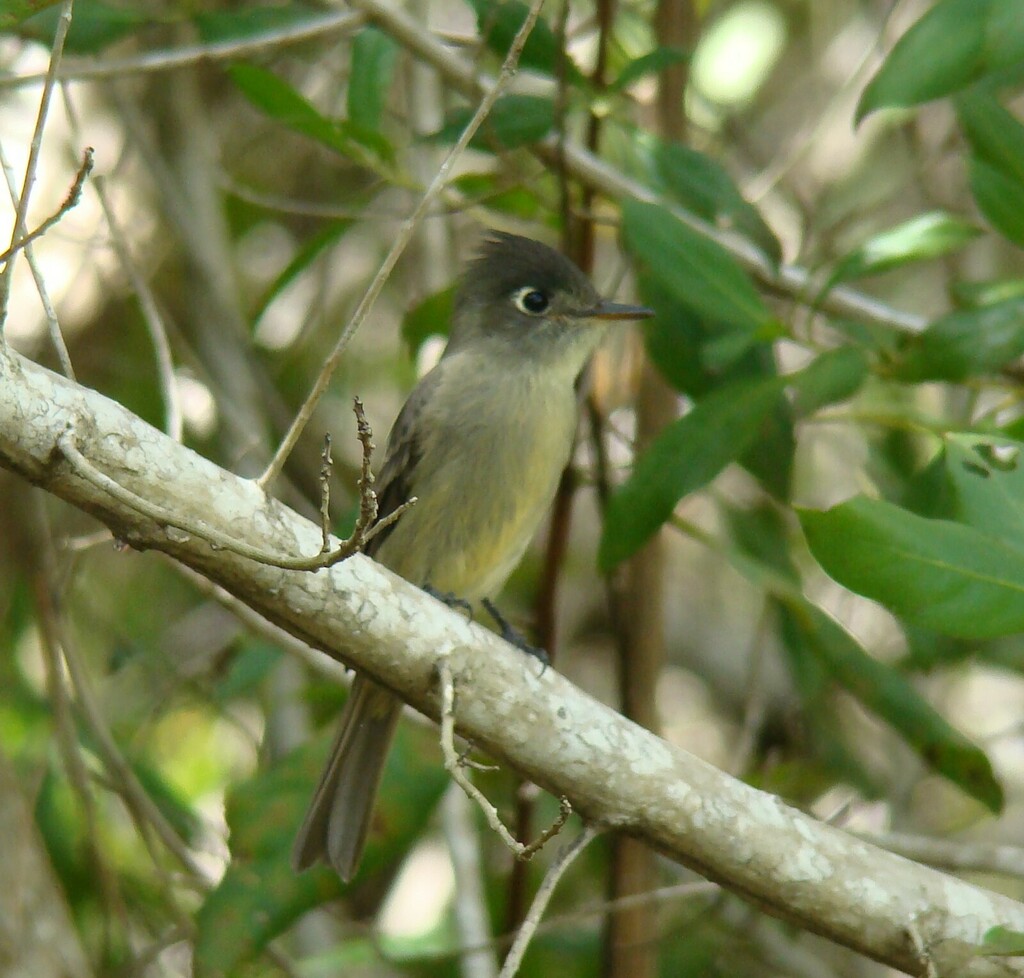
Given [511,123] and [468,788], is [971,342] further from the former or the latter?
[468,788]

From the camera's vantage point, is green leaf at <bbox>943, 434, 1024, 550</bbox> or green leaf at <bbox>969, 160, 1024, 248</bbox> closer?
green leaf at <bbox>943, 434, 1024, 550</bbox>

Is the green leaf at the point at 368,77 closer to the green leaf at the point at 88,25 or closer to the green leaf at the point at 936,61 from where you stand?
the green leaf at the point at 88,25

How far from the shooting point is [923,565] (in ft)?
7.84

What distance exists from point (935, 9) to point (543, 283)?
1.34 meters

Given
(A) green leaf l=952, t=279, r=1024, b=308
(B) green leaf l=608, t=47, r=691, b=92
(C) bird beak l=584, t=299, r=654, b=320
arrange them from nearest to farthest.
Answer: (B) green leaf l=608, t=47, r=691, b=92 < (A) green leaf l=952, t=279, r=1024, b=308 < (C) bird beak l=584, t=299, r=654, b=320

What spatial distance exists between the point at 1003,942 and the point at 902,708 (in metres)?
1.24

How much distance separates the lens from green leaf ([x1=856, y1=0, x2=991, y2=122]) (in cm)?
289

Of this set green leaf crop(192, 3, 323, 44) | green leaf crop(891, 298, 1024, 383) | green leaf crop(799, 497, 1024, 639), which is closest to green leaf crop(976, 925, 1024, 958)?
green leaf crop(799, 497, 1024, 639)

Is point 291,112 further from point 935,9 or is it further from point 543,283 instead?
point 935,9

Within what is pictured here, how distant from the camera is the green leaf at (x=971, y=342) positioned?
3.16 metres

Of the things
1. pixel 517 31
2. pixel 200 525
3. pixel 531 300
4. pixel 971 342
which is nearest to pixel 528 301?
pixel 531 300

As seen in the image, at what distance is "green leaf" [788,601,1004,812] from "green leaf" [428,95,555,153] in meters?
1.31

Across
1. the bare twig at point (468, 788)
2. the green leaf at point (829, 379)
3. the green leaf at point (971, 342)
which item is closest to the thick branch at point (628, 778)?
the bare twig at point (468, 788)

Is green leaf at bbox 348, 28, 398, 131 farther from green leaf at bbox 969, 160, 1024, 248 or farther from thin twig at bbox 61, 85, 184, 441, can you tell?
green leaf at bbox 969, 160, 1024, 248
